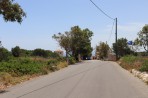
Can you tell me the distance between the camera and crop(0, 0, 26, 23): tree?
61.3 ft

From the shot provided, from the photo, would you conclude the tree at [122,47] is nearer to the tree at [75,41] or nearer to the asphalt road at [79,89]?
the tree at [75,41]

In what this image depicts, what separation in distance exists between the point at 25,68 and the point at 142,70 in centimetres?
995

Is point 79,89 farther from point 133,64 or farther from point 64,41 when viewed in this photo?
point 64,41

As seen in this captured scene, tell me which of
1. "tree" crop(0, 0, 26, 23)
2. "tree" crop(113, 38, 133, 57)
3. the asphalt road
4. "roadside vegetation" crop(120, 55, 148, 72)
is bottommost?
the asphalt road

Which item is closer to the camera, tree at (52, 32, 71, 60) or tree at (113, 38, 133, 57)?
tree at (52, 32, 71, 60)

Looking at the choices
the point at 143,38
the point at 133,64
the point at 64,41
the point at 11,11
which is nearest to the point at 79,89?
the point at 11,11

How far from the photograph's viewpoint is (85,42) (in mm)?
77688

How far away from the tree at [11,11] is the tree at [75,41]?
4191cm

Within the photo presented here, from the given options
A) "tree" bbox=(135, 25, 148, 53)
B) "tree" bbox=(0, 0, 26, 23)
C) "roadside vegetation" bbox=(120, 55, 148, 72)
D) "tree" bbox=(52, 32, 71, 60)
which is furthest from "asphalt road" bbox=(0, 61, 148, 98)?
"tree" bbox=(135, 25, 148, 53)

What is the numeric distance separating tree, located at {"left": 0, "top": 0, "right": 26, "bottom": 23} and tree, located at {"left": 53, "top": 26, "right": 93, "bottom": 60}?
137ft

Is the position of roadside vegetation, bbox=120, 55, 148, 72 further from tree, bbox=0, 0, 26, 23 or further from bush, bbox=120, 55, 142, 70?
tree, bbox=0, 0, 26, 23

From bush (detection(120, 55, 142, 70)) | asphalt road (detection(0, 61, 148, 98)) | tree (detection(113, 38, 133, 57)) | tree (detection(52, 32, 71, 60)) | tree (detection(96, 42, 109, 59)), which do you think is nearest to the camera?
asphalt road (detection(0, 61, 148, 98))

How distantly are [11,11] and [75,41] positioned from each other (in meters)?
50.1

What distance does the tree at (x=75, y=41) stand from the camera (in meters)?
61.8
